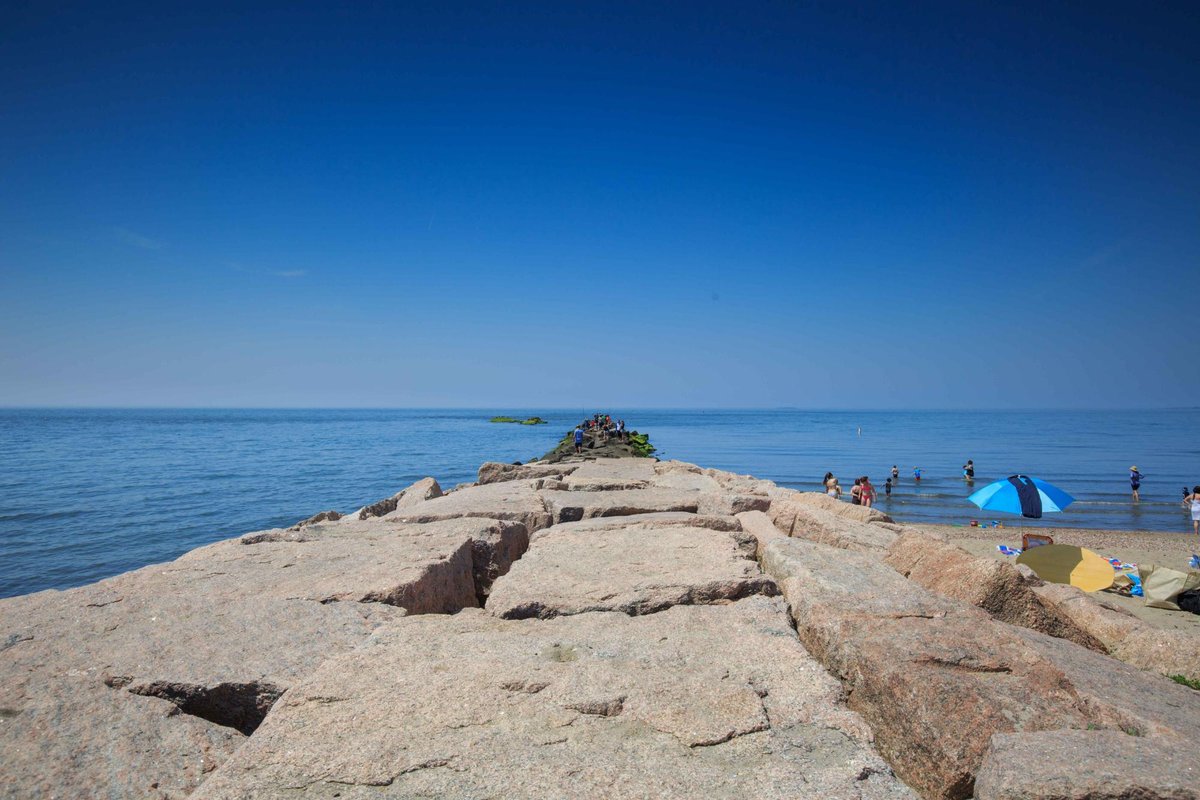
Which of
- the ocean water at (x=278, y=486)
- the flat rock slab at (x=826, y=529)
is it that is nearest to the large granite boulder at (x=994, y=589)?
the flat rock slab at (x=826, y=529)

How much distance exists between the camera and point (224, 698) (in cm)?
186

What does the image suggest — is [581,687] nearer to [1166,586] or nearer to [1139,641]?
[1139,641]

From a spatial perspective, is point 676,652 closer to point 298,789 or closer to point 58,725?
point 298,789

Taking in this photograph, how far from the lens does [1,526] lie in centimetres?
1091

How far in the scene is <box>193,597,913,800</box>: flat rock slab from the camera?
1360 mm

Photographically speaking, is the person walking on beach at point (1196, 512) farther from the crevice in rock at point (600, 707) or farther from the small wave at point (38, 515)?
the small wave at point (38, 515)

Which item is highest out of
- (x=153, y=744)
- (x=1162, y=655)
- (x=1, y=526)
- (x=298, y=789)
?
(x=298, y=789)

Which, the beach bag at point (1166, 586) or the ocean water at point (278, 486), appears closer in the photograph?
the beach bag at point (1166, 586)

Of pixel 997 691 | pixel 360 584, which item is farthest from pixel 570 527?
pixel 997 691

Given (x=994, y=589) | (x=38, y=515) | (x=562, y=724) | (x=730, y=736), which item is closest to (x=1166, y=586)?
(x=994, y=589)

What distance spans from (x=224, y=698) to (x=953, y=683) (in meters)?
2.18

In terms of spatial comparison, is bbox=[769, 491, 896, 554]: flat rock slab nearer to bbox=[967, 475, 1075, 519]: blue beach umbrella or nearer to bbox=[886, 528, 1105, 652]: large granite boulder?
bbox=[886, 528, 1105, 652]: large granite boulder

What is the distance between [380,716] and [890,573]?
2.39m

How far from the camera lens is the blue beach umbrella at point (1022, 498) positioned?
34.7ft
